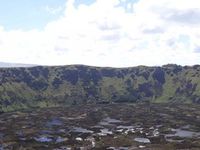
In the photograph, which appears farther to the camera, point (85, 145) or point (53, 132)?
point (53, 132)

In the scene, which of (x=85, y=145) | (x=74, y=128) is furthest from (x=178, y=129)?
(x=85, y=145)

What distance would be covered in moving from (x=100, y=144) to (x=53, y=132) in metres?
35.0

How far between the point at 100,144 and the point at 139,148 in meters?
14.2

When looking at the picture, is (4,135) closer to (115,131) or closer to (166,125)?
(115,131)

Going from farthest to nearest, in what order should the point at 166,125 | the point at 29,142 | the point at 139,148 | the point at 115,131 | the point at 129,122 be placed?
the point at 129,122 < the point at 166,125 < the point at 115,131 < the point at 29,142 < the point at 139,148

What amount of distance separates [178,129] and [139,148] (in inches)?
2167

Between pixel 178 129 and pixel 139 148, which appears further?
pixel 178 129

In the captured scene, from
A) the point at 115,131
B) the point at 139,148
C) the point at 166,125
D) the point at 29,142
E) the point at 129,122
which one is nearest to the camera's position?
the point at 139,148

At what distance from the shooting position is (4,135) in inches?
5822

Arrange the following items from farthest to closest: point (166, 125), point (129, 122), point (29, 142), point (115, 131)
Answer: point (129, 122), point (166, 125), point (115, 131), point (29, 142)

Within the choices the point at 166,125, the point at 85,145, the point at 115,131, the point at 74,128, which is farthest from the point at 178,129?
the point at 85,145

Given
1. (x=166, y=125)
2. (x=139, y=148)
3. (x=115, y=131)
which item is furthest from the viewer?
(x=166, y=125)

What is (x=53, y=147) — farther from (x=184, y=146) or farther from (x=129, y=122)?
(x=129, y=122)

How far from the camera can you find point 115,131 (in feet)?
529
